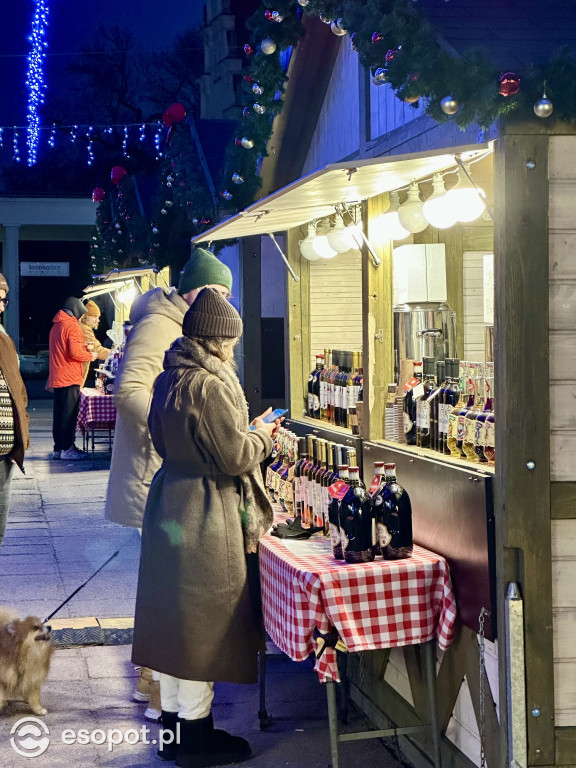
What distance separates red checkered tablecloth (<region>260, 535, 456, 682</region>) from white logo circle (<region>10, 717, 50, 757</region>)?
4.42 feet

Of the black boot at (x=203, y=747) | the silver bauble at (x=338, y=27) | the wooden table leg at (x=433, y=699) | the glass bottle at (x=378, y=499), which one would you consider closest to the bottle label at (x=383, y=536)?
the glass bottle at (x=378, y=499)

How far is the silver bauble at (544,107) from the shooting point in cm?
343

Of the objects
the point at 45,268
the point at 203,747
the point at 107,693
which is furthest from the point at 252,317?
the point at 45,268

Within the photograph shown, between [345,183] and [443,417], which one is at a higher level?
[345,183]

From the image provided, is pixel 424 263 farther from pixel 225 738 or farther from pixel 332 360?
pixel 225 738

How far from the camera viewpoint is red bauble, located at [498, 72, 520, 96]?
3404 millimetres

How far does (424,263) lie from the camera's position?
6.07 m

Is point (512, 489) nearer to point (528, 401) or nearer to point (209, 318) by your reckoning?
point (528, 401)

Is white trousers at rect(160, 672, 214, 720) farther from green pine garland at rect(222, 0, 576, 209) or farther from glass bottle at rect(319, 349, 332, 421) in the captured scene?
green pine garland at rect(222, 0, 576, 209)

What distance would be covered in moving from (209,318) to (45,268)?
31.3 m

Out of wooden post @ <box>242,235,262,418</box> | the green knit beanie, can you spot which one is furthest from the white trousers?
wooden post @ <box>242,235,262,418</box>

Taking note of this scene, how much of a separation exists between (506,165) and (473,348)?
13.3 feet

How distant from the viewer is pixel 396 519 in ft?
13.8

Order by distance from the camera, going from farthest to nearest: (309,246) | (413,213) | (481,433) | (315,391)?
1. (315,391)
2. (309,246)
3. (413,213)
4. (481,433)
